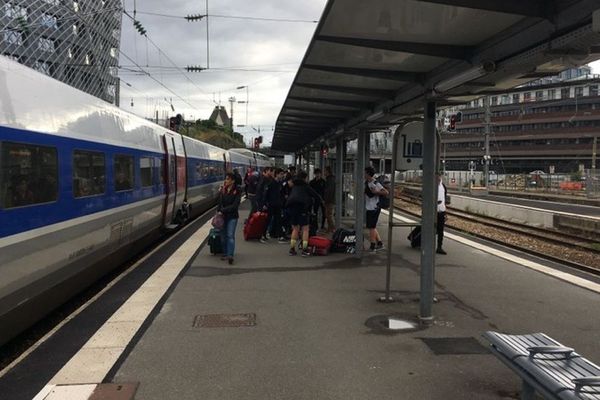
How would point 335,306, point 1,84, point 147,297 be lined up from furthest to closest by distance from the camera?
point 147,297 → point 335,306 → point 1,84

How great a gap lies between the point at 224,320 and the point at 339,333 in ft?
4.37

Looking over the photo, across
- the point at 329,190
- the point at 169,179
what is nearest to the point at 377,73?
the point at 329,190

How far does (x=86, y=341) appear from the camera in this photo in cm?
559

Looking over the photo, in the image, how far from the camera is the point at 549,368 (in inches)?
132

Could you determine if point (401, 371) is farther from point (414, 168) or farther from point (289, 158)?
point (289, 158)

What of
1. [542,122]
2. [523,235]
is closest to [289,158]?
[523,235]

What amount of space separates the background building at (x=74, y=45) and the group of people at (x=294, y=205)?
17875mm

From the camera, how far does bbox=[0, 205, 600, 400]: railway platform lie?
175 inches

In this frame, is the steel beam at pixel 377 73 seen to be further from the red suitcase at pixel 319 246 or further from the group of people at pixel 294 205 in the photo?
the red suitcase at pixel 319 246

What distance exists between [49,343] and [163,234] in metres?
8.95

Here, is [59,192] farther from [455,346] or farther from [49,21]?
[49,21]

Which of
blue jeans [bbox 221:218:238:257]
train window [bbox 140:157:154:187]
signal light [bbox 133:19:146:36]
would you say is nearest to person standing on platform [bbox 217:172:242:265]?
blue jeans [bbox 221:218:238:257]

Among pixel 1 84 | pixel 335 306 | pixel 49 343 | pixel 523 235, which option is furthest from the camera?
pixel 523 235

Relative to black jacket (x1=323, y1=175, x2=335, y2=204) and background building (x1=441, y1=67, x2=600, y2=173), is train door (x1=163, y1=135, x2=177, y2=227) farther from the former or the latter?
background building (x1=441, y1=67, x2=600, y2=173)
